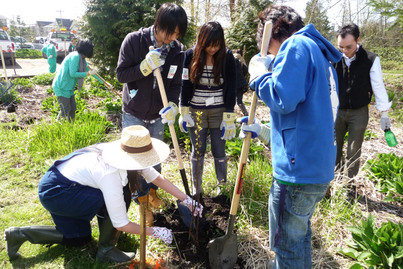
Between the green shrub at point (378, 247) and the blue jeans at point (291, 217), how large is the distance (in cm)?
66

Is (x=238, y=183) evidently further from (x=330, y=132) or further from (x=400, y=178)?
(x=400, y=178)

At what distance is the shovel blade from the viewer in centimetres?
212

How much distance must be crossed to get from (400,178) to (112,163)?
2987 millimetres

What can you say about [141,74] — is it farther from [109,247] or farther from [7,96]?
[7,96]

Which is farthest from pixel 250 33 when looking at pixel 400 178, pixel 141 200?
pixel 141 200

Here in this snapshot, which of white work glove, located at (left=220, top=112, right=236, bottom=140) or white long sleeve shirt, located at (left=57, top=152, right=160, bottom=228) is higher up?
white work glove, located at (left=220, top=112, right=236, bottom=140)

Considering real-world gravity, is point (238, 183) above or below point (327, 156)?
below

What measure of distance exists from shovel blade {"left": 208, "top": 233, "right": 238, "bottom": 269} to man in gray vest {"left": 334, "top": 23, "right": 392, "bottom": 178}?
1.60 m

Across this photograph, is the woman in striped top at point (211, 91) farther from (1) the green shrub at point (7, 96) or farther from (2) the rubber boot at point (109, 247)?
(1) the green shrub at point (7, 96)

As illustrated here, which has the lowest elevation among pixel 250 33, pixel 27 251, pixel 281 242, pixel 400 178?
pixel 27 251

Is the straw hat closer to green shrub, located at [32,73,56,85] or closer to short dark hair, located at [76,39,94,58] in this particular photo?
short dark hair, located at [76,39,94,58]

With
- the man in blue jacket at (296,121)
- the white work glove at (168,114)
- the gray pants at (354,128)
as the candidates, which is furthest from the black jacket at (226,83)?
the gray pants at (354,128)

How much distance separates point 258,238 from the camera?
94.6 inches

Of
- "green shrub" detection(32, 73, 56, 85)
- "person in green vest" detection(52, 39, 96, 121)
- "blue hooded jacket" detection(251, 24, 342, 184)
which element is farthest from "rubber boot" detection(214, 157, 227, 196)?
"green shrub" detection(32, 73, 56, 85)
